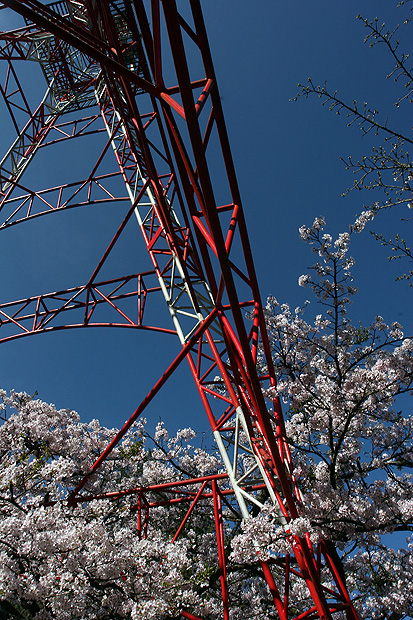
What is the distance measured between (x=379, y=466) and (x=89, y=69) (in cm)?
1375

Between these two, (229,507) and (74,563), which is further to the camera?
(229,507)

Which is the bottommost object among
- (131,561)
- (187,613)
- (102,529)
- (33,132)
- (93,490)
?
(187,613)

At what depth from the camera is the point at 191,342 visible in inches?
183

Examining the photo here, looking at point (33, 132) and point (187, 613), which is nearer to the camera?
point (187, 613)

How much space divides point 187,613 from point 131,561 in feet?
2.59

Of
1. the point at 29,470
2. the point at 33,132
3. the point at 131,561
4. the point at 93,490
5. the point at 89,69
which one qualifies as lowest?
the point at 131,561

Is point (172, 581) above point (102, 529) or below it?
below

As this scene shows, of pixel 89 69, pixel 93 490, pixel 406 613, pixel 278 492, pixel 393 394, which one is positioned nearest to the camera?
pixel 278 492

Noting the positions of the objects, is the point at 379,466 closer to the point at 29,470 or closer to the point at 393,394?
the point at 393,394

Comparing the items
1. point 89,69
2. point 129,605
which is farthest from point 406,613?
point 89,69

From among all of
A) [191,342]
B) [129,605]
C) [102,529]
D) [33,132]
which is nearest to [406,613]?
[129,605]

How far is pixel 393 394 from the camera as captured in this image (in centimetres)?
586

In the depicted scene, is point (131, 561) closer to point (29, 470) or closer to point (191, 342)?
point (29, 470)

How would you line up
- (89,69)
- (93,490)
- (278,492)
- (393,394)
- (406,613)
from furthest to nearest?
(89,69) < (93,490) < (406,613) < (393,394) < (278,492)
